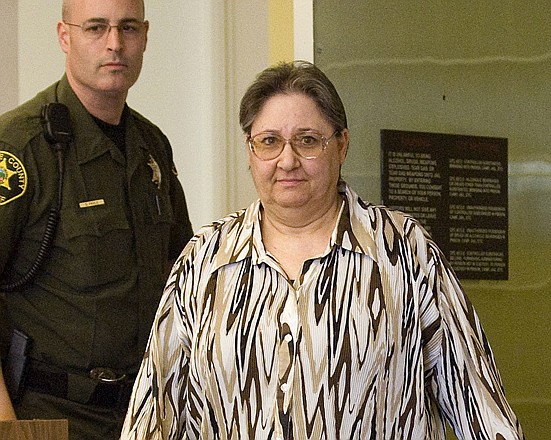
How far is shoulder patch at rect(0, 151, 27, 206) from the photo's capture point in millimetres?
2998

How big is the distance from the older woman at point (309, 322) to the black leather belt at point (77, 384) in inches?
18.0

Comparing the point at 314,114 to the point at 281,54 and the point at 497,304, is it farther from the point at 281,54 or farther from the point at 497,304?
the point at 497,304

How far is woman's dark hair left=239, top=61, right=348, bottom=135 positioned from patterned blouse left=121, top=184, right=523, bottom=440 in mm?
237

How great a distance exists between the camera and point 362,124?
4.26m

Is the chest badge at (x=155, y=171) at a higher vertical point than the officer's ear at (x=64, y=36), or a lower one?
lower

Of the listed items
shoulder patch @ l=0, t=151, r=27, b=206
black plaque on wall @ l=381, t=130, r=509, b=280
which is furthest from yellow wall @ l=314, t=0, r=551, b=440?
shoulder patch @ l=0, t=151, r=27, b=206

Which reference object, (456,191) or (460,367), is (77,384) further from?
(456,191)

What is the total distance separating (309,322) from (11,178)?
0.94 metres

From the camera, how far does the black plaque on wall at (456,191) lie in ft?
14.1

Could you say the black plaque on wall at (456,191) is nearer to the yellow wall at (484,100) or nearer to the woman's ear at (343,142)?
the yellow wall at (484,100)

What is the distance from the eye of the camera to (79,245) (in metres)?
3.12

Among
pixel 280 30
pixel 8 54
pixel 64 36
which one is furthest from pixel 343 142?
pixel 8 54

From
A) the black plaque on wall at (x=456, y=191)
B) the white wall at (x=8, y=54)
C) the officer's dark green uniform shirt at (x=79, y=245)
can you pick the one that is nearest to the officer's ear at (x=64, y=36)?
the officer's dark green uniform shirt at (x=79, y=245)

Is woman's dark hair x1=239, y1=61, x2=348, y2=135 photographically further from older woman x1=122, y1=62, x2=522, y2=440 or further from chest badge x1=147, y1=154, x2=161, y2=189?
chest badge x1=147, y1=154, x2=161, y2=189
